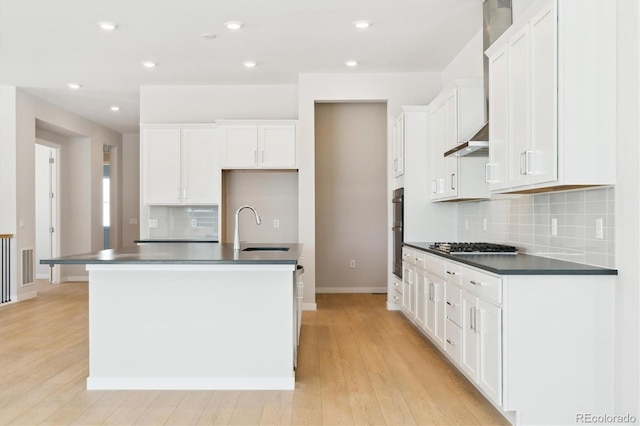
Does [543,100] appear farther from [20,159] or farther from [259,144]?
[20,159]

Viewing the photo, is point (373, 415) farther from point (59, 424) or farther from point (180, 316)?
point (59, 424)

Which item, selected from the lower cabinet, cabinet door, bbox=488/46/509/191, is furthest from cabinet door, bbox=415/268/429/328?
the lower cabinet

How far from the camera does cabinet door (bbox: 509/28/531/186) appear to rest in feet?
9.89

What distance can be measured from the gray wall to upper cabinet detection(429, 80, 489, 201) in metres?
2.63

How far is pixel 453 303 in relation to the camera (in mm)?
3703

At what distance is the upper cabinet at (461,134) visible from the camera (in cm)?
444

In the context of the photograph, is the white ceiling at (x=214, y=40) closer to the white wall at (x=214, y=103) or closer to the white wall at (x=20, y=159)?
the white wall at (x=214, y=103)

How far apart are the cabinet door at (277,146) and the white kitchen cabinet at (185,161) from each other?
2.17 ft

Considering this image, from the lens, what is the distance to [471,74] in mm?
5246

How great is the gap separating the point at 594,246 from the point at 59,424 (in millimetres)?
3160

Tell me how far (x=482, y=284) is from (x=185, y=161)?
4667 mm

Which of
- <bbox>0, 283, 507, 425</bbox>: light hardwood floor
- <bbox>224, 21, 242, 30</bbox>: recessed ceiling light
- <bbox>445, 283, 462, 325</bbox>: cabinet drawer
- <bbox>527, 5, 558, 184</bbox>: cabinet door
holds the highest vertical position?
<bbox>224, 21, 242, 30</bbox>: recessed ceiling light

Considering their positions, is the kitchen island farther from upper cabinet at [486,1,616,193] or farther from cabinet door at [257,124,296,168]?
cabinet door at [257,124,296,168]

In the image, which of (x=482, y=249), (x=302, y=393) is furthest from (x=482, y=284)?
(x=302, y=393)
